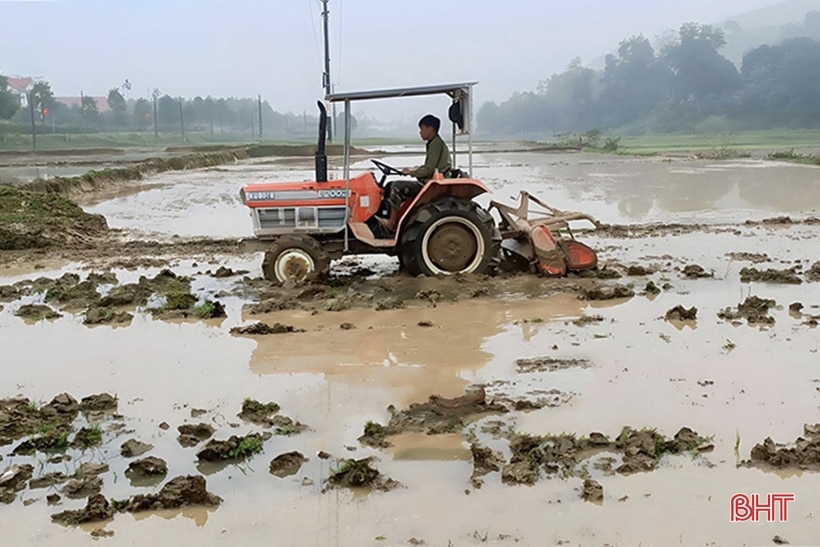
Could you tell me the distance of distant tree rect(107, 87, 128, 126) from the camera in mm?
85812

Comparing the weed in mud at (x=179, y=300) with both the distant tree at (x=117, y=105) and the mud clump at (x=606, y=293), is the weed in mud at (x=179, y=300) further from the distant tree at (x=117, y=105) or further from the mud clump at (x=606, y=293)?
the distant tree at (x=117, y=105)

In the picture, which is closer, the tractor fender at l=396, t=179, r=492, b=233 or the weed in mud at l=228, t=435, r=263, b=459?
the weed in mud at l=228, t=435, r=263, b=459

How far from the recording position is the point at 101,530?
4.07 meters

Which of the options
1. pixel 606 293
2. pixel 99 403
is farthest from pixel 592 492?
pixel 606 293

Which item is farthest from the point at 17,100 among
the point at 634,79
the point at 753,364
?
the point at 634,79

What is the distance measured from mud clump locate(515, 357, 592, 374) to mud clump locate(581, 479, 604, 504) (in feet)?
6.53

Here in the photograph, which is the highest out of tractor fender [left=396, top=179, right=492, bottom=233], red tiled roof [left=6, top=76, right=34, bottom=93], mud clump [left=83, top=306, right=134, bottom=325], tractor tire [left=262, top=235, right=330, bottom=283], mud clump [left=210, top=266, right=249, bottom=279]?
red tiled roof [left=6, top=76, right=34, bottom=93]

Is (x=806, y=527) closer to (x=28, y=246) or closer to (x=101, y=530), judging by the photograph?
(x=101, y=530)

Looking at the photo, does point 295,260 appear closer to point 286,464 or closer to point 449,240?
point 449,240

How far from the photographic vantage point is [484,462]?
4.61m

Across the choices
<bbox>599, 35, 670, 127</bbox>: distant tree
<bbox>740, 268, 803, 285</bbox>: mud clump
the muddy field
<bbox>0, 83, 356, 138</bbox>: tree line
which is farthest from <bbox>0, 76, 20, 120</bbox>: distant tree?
<bbox>599, 35, 670, 127</bbox>: distant tree

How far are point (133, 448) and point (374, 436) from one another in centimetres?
142

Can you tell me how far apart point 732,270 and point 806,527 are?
645cm

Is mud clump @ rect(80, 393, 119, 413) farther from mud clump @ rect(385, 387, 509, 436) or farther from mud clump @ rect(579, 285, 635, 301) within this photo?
mud clump @ rect(579, 285, 635, 301)
